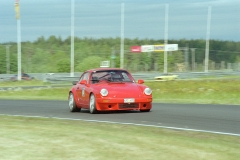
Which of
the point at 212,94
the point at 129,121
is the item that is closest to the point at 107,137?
the point at 129,121

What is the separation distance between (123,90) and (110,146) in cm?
809

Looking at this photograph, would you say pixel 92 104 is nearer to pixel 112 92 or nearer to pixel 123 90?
pixel 112 92

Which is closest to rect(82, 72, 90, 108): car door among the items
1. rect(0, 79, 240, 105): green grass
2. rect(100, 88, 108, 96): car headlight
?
rect(100, 88, 108, 96): car headlight

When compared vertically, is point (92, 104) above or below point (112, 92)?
below

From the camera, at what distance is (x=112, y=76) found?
16969 mm

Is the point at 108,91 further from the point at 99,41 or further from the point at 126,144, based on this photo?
the point at 99,41

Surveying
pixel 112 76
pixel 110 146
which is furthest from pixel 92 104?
pixel 110 146

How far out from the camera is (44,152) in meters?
7.50

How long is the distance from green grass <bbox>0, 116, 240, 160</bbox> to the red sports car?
6132 mm

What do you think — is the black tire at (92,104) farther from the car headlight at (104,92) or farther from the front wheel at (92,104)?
the car headlight at (104,92)

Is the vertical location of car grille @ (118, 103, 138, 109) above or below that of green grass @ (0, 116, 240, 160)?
below

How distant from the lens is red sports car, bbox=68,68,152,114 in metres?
16.1

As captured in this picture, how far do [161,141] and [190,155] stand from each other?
1310 mm

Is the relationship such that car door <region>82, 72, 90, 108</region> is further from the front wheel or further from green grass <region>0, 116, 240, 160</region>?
green grass <region>0, 116, 240, 160</region>
